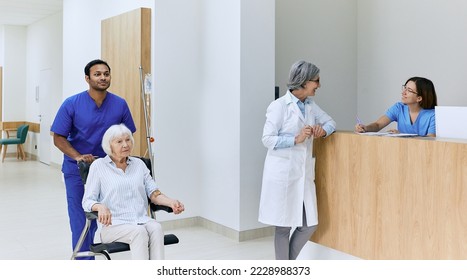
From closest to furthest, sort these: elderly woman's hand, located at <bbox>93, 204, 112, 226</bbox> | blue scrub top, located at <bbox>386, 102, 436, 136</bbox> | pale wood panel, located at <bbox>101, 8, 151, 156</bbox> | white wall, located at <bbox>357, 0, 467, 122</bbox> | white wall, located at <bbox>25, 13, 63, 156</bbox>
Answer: elderly woman's hand, located at <bbox>93, 204, 112, 226</bbox> < blue scrub top, located at <bbox>386, 102, 436, 136</bbox> < pale wood panel, located at <bbox>101, 8, 151, 156</bbox> < white wall, located at <bbox>357, 0, 467, 122</bbox> < white wall, located at <bbox>25, 13, 63, 156</bbox>

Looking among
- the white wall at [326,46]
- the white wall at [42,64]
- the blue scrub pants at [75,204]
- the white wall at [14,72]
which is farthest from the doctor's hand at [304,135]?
the white wall at [14,72]

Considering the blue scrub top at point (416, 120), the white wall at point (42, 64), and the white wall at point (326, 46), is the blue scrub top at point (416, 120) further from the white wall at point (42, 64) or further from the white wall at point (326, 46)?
the white wall at point (42, 64)

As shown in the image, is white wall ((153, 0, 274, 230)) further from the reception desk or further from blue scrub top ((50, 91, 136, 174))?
blue scrub top ((50, 91, 136, 174))

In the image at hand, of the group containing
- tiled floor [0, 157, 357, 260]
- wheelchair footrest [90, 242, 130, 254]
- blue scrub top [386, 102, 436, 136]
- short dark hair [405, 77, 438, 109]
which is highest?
short dark hair [405, 77, 438, 109]

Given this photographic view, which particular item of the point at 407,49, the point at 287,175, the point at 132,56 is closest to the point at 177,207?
the point at 287,175

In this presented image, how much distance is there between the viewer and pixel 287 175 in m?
3.29

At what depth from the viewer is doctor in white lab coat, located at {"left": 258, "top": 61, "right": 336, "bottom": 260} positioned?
3285 mm

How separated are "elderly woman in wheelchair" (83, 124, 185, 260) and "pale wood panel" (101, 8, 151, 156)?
1.80m

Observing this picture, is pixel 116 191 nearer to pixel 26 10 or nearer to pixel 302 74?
pixel 302 74

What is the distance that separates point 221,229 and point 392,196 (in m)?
2.18

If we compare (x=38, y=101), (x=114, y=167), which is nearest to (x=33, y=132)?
(x=38, y=101)

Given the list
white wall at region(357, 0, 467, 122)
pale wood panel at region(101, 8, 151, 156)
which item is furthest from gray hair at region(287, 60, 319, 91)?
white wall at region(357, 0, 467, 122)

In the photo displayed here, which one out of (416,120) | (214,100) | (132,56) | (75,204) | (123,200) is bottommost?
(75,204)

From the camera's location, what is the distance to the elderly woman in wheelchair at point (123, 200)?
2936 millimetres
